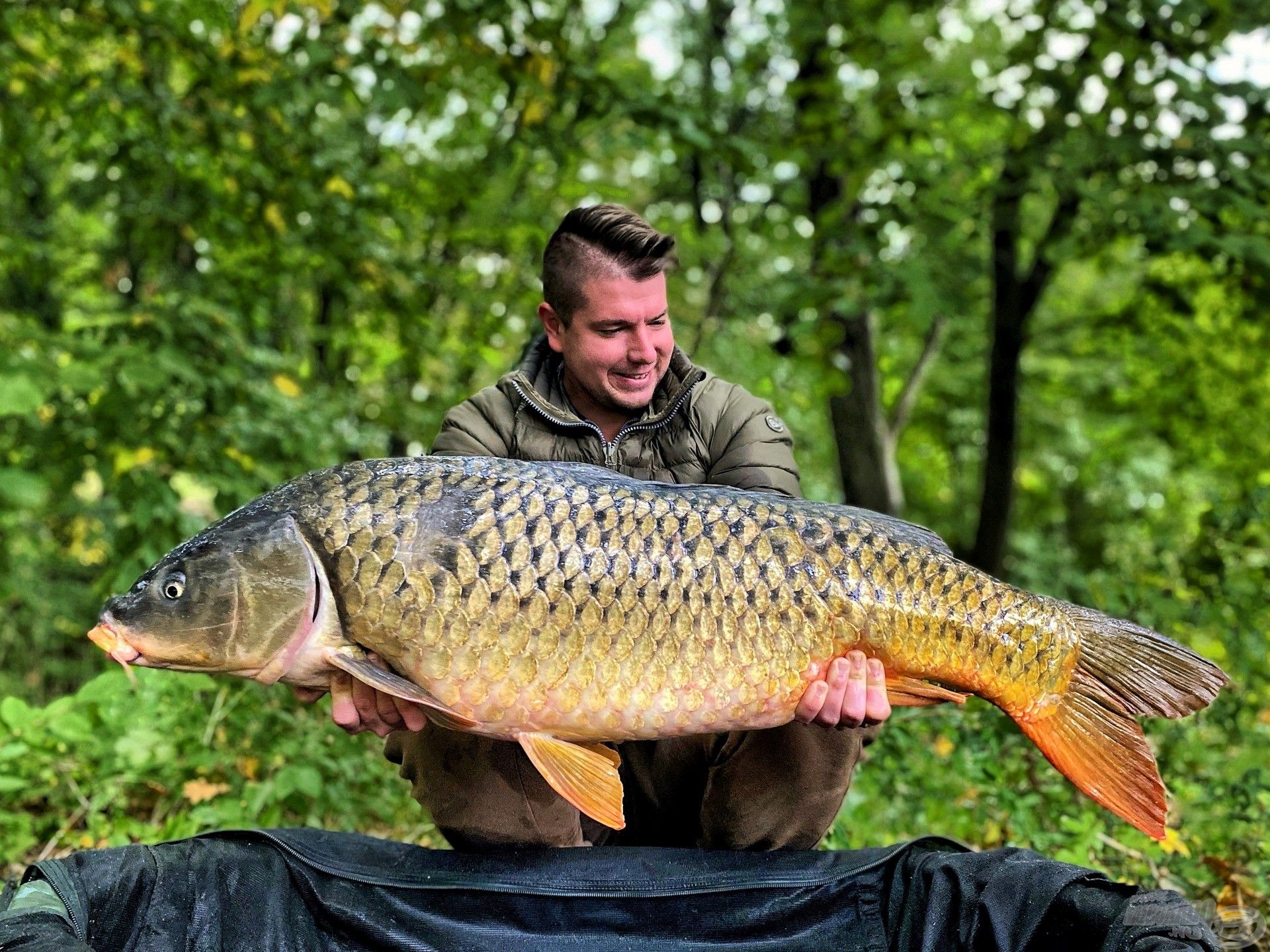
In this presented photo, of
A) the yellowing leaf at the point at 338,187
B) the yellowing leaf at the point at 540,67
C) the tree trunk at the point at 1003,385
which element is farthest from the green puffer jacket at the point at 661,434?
the tree trunk at the point at 1003,385

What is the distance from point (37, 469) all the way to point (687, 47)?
10.3 ft

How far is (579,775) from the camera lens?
1.46 meters

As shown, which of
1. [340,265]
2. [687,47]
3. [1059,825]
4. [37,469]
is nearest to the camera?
[1059,825]

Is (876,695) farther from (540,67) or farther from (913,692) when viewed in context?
(540,67)

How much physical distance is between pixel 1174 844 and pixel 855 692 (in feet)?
3.03

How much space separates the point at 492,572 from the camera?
1413 mm

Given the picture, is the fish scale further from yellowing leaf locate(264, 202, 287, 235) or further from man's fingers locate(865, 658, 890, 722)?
yellowing leaf locate(264, 202, 287, 235)

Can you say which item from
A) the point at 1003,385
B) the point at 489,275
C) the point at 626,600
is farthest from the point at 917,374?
the point at 626,600

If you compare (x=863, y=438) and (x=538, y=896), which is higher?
(x=863, y=438)

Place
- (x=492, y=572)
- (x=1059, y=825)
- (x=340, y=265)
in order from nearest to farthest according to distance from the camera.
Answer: (x=492, y=572)
(x=1059, y=825)
(x=340, y=265)

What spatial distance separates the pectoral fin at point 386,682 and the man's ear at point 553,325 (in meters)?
0.71

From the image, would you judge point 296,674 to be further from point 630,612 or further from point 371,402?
point 371,402

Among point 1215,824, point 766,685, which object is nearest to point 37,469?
point 766,685

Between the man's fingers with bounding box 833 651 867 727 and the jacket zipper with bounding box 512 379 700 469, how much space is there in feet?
1.79
